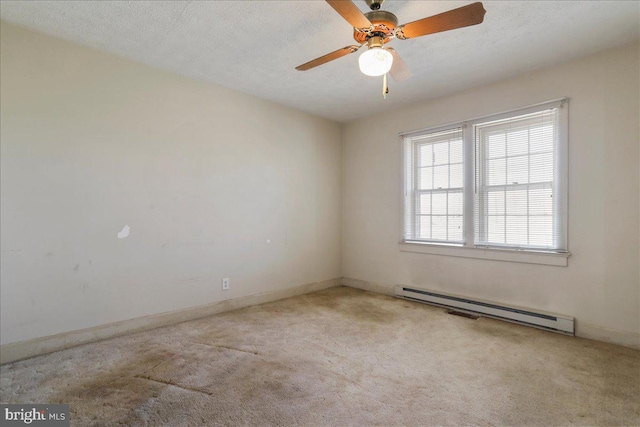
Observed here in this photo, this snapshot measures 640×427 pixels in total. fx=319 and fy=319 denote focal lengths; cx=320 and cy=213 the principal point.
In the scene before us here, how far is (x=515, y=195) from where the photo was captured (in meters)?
3.46

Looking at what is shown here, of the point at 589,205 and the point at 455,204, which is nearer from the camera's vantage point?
the point at 589,205

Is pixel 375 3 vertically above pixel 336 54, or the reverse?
pixel 375 3

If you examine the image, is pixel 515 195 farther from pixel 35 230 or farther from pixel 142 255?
pixel 35 230

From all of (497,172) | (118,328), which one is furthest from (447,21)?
(118,328)

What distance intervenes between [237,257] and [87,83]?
226cm

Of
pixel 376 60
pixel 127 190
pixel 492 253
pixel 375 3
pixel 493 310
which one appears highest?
pixel 375 3

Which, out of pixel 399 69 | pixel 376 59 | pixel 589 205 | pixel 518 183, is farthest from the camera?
pixel 518 183

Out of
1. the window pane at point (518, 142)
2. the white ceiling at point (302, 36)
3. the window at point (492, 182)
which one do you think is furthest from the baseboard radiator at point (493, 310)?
the white ceiling at point (302, 36)

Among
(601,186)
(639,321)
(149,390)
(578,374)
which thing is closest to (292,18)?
(149,390)

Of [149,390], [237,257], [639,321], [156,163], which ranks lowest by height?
[149,390]

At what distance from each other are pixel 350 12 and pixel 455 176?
2.76 metres

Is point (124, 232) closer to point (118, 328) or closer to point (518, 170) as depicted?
point (118, 328)

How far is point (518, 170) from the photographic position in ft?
11.3

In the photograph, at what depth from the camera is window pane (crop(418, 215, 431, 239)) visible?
421 cm
